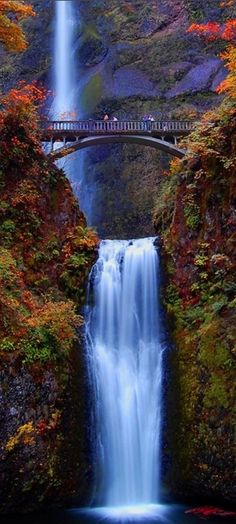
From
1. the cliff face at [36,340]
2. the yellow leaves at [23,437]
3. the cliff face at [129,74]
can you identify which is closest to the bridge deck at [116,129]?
the cliff face at [129,74]

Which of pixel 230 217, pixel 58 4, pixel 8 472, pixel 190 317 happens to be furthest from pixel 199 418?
pixel 58 4

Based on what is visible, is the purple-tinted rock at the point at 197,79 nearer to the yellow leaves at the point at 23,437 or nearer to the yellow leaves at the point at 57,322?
the yellow leaves at the point at 57,322

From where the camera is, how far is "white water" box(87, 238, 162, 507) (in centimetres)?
1043

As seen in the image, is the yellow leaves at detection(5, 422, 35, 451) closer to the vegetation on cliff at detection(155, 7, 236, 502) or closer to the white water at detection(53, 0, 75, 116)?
the vegetation on cliff at detection(155, 7, 236, 502)

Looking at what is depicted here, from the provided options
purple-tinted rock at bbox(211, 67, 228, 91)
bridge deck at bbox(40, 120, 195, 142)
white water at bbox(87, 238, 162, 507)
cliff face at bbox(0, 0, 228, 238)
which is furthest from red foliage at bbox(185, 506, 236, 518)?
purple-tinted rock at bbox(211, 67, 228, 91)

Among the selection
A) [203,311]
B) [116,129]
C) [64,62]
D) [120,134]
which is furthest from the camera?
[64,62]

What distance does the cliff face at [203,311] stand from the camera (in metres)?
9.78

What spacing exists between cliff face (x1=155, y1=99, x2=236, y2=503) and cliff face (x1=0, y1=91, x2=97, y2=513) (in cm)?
223

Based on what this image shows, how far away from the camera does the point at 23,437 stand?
938cm

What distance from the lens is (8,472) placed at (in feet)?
30.0

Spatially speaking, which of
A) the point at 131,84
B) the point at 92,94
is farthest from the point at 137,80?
the point at 92,94

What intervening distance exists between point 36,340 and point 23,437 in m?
1.95

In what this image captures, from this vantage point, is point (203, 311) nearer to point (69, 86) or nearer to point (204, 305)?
point (204, 305)

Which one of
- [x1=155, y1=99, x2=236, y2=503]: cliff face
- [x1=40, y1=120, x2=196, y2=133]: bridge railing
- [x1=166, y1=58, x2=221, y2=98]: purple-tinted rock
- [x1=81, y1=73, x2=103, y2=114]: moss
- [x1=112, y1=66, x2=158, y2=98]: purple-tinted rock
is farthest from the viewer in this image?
[x1=81, y1=73, x2=103, y2=114]: moss
